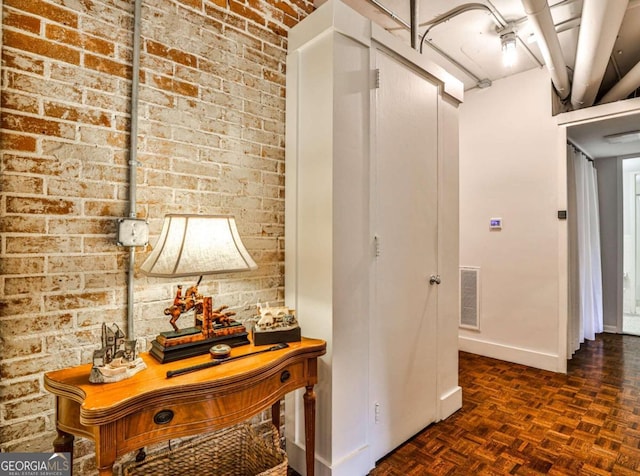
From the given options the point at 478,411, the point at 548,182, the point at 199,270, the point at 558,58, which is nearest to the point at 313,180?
the point at 199,270

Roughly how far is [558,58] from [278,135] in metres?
2.42

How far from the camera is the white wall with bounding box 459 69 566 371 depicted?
3.43 m

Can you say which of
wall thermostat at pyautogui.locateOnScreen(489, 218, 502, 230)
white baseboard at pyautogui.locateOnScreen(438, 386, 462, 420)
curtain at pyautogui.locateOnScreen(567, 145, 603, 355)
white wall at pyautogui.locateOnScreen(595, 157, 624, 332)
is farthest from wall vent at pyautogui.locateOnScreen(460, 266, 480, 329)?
white wall at pyautogui.locateOnScreen(595, 157, 624, 332)

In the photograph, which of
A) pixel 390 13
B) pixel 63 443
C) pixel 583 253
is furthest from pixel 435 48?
pixel 63 443

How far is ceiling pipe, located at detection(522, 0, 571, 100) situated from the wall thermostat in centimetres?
135

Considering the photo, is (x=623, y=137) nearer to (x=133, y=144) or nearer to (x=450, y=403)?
(x=450, y=403)

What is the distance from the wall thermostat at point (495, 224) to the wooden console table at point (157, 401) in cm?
312

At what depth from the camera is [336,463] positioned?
5.73 feet

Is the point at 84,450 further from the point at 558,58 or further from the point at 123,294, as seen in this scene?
the point at 558,58

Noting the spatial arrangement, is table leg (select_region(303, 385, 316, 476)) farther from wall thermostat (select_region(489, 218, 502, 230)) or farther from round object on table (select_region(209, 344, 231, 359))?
wall thermostat (select_region(489, 218, 502, 230))

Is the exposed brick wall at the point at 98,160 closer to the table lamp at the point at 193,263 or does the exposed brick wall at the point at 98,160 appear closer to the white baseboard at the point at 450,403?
the table lamp at the point at 193,263

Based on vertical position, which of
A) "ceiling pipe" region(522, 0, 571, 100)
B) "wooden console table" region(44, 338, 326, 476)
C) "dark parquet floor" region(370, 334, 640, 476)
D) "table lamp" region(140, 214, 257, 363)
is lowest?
"dark parquet floor" region(370, 334, 640, 476)

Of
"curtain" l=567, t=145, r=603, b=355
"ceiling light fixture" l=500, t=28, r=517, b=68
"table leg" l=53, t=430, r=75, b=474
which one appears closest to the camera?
"table leg" l=53, t=430, r=75, b=474

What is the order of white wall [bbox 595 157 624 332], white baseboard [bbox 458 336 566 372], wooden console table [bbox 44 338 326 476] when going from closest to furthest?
wooden console table [bbox 44 338 326 476]
white baseboard [bbox 458 336 566 372]
white wall [bbox 595 157 624 332]
